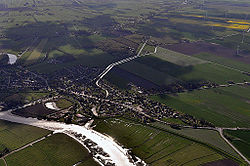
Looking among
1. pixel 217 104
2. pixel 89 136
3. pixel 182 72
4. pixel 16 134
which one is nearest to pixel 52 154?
pixel 89 136

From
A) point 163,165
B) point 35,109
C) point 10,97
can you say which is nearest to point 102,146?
point 163,165

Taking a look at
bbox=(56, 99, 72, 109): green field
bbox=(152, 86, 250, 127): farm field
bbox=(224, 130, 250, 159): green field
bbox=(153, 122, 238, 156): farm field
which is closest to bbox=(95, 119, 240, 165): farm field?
bbox=(153, 122, 238, 156): farm field

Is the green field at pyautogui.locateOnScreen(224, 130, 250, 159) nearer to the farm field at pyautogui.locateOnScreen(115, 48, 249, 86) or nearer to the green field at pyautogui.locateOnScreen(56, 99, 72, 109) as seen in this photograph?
the farm field at pyautogui.locateOnScreen(115, 48, 249, 86)

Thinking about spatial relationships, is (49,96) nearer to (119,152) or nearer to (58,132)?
(58,132)

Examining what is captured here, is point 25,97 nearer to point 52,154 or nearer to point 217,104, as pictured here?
point 52,154

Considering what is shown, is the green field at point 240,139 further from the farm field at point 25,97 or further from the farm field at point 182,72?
the farm field at point 25,97

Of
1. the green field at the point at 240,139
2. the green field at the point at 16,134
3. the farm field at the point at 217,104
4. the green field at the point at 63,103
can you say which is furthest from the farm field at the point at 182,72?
the green field at the point at 16,134
